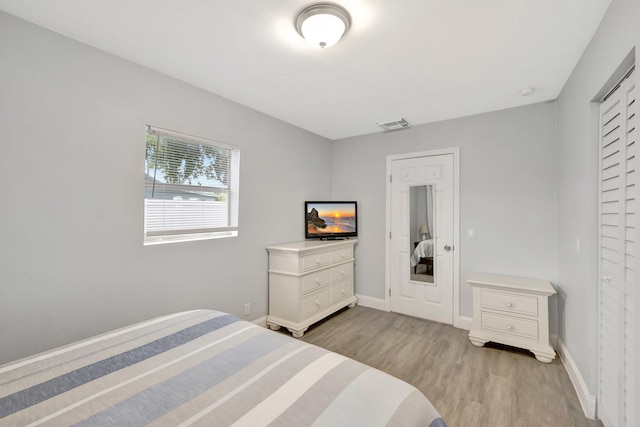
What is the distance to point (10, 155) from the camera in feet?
5.21

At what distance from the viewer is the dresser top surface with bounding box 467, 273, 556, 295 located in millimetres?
2529

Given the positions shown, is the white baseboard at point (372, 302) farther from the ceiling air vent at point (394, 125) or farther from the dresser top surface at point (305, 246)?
the ceiling air vent at point (394, 125)

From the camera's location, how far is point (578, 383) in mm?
2023

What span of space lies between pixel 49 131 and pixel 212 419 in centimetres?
197

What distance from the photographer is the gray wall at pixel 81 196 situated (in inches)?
63.4

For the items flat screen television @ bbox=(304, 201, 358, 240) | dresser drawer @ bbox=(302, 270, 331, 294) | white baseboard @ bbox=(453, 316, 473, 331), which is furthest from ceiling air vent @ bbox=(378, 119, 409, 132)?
white baseboard @ bbox=(453, 316, 473, 331)

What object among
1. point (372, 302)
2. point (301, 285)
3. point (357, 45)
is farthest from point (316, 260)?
point (357, 45)

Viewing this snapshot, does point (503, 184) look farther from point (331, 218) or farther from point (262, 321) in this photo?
point (262, 321)

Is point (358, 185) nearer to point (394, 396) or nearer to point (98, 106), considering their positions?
point (98, 106)

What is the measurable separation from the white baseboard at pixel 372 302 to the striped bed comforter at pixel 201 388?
2.69 metres

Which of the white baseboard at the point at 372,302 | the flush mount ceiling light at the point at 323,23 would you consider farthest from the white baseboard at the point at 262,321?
the flush mount ceiling light at the point at 323,23

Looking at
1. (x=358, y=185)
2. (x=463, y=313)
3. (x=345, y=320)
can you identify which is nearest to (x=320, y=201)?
(x=358, y=185)

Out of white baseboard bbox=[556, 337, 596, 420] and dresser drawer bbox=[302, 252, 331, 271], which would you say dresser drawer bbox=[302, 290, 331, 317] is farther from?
white baseboard bbox=[556, 337, 596, 420]

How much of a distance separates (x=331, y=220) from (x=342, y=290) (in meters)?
0.95
